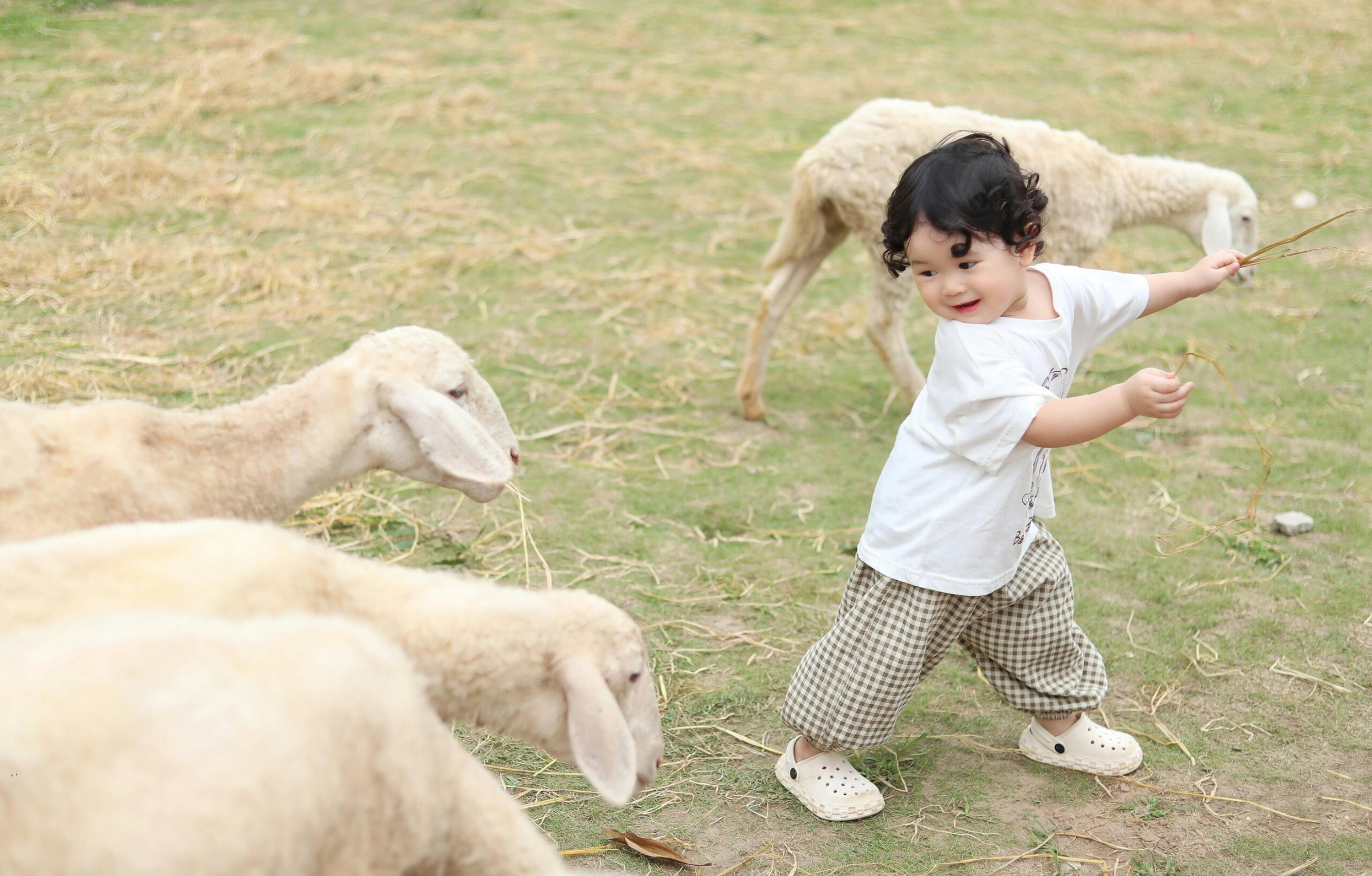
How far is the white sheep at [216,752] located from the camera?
154 cm

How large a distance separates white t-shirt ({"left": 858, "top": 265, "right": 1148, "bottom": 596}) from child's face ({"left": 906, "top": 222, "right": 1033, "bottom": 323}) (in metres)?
0.05

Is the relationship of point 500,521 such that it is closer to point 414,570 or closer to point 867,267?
point 414,570

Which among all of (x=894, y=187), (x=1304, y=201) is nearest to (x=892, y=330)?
(x=894, y=187)

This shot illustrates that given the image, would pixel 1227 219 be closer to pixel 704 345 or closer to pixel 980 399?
Result: pixel 704 345

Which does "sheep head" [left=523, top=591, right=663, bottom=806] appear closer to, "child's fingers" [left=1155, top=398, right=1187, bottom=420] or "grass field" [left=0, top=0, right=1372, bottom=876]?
"grass field" [left=0, top=0, right=1372, bottom=876]

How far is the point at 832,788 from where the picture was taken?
2.95 metres

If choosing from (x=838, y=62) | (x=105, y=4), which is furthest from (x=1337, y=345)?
(x=105, y=4)

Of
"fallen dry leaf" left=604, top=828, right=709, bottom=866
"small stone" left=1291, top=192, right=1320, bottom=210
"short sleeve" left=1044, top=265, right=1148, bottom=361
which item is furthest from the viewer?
"small stone" left=1291, top=192, right=1320, bottom=210

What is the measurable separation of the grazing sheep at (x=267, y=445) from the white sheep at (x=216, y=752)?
2.60 feet

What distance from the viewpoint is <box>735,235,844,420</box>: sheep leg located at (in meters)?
5.27

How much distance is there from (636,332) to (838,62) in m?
6.31

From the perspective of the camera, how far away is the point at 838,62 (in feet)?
36.9

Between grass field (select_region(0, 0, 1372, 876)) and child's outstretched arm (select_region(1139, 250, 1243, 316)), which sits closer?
child's outstretched arm (select_region(1139, 250, 1243, 316))

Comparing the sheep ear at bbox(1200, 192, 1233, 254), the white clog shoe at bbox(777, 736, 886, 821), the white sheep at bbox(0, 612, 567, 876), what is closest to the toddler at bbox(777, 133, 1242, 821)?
the white clog shoe at bbox(777, 736, 886, 821)
